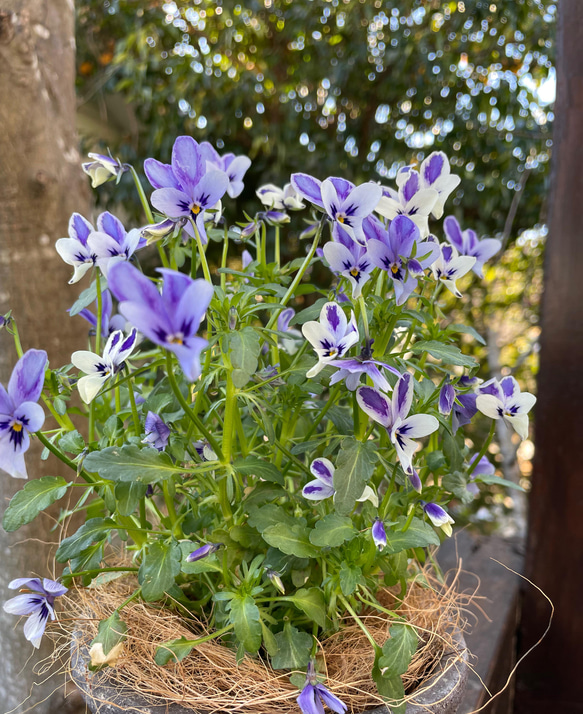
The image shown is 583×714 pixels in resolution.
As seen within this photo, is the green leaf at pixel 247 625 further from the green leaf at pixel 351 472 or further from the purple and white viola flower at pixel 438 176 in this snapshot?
the purple and white viola flower at pixel 438 176

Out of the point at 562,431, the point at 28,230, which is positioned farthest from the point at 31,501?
the point at 562,431

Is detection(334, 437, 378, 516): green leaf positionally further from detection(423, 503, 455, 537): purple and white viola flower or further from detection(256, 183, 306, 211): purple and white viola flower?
detection(256, 183, 306, 211): purple and white viola flower

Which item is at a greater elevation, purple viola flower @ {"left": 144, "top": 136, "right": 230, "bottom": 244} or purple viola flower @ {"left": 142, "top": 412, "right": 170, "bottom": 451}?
purple viola flower @ {"left": 144, "top": 136, "right": 230, "bottom": 244}

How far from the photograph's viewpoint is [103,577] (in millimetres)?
594

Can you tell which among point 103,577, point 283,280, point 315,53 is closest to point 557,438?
point 283,280

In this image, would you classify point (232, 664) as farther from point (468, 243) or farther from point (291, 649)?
point (468, 243)

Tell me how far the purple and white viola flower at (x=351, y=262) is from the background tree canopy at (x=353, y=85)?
158 cm

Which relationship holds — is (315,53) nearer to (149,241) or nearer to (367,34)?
(367,34)

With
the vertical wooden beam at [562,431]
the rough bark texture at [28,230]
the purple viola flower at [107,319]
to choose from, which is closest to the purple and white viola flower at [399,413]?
the purple viola flower at [107,319]

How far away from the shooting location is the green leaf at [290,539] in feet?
1.54

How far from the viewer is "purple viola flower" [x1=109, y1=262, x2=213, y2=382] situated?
31 cm

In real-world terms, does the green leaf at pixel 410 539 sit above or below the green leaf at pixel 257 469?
below

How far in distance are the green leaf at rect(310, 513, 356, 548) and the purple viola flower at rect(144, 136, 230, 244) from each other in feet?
0.92

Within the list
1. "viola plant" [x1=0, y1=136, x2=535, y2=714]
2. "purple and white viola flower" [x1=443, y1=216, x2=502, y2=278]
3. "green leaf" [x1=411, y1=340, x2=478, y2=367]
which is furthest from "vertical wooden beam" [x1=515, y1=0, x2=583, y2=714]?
"green leaf" [x1=411, y1=340, x2=478, y2=367]
